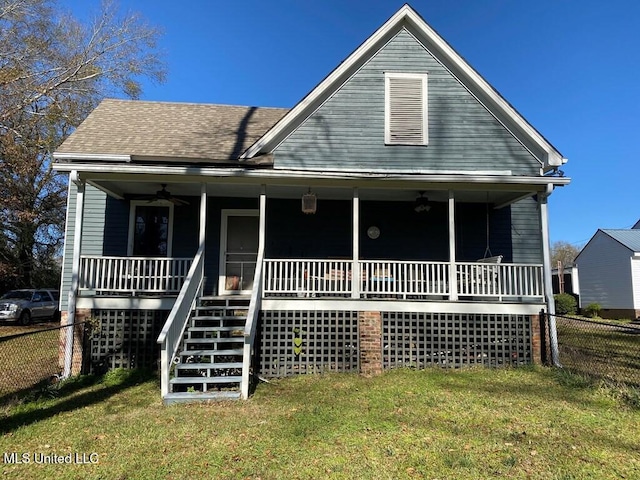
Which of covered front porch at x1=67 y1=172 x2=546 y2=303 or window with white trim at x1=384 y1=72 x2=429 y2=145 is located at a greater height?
window with white trim at x1=384 y1=72 x2=429 y2=145

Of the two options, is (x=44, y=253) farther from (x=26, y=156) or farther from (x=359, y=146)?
(x=359, y=146)

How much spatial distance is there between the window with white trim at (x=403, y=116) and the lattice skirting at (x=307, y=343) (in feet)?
14.8

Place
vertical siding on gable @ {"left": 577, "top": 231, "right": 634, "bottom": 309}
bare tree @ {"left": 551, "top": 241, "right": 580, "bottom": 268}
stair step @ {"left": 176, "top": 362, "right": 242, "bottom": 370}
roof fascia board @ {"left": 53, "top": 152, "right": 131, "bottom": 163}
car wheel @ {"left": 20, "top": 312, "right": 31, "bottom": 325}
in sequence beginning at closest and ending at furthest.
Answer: stair step @ {"left": 176, "top": 362, "right": 242, "bottom": 370} < roof fascia board @ {"left": 53, "top": 152, "right": 131, "bottom": 163} < car wheel @ {"left": 20, "top": 312, "right": 31, "bottom": 325} < vertical siding on gable @ {"left": 577, "top": 231, "right": 634, "bottom": 309} < bare tree @ {"left": 551, "top": 241, "right": 580, "bottom": 268}

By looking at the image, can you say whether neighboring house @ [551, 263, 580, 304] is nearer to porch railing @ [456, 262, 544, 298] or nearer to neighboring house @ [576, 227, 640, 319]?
neighboring house @ [576, 227, 640, 319]

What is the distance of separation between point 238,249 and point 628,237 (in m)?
22.1

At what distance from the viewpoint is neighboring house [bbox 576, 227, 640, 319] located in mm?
20625

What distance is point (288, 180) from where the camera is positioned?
8562 mm

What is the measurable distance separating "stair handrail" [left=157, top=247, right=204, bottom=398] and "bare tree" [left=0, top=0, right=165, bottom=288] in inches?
672

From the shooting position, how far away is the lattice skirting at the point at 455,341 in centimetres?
812

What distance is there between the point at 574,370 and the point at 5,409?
30.4 feet

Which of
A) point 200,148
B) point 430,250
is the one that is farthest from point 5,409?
point 430,250

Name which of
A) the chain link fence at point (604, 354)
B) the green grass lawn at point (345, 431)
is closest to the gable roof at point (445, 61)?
the chain link fence at point (604, 354)

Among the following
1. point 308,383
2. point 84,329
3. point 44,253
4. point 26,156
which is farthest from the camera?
point 44,253

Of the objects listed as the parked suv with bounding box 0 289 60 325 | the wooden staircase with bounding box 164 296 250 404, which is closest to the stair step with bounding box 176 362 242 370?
the wooden staircase with bounding box 164 296 250 404
